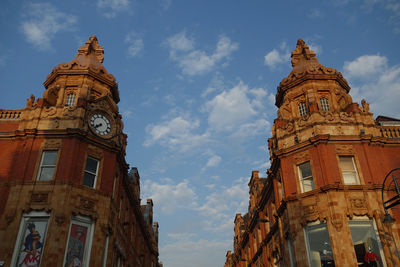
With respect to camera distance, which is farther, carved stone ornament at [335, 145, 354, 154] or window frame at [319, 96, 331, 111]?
window frame at [319, 96, 331, 111]

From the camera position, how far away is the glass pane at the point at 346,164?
27047 millimetres

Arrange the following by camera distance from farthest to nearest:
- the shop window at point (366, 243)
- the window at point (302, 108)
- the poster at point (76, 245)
→ the window at point (302, 108)
the shop window at point (366, 243)
the poster at point (76, 245)

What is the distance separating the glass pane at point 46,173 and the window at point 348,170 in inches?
809

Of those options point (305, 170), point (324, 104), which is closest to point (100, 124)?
point (305, 170)

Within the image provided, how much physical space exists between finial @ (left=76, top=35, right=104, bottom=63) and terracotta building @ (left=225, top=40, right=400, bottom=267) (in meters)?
17.6

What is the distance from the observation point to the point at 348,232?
24.1 metres

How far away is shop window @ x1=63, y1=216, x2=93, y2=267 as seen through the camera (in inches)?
881

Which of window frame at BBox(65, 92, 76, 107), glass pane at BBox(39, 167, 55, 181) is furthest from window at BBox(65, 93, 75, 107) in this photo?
glass pane at BBox(39, 167, 55, 181)

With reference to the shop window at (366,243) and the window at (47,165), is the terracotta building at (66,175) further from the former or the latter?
the shop window at (366,243)

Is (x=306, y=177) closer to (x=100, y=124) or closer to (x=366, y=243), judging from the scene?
(x=366, y=243)

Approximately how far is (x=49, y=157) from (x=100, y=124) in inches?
181

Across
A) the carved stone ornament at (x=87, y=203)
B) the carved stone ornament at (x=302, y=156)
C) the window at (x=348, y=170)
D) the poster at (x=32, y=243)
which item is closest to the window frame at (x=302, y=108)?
the carved stone ornament at (x=302, y=156)

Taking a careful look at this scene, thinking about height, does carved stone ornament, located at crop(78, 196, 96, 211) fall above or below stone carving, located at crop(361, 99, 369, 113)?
below

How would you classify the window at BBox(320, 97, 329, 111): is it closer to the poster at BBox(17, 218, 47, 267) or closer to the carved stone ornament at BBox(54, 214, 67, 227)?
the carved stone ornament at BBox(54, 214, 67, 227)
